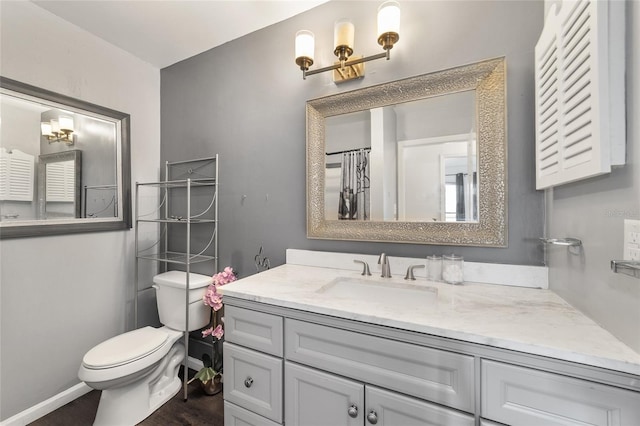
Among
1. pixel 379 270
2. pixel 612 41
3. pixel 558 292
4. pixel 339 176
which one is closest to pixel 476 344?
pixel 558 292

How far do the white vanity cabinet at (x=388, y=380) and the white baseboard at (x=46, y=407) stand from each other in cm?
131

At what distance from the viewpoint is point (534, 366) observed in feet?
2.30

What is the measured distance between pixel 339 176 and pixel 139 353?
4.95 ft

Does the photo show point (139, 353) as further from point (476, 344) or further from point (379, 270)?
point (476, 344)

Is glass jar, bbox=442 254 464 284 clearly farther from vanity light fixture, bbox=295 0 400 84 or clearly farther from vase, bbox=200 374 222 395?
vase, bbox=200 374 222 395

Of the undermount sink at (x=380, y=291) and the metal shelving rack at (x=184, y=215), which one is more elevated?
the metal shelving rack at (x=184, y=215)

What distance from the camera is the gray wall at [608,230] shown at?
66 cm

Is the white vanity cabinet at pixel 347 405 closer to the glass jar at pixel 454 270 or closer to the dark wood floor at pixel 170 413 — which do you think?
the glass jar at pixel 454 270

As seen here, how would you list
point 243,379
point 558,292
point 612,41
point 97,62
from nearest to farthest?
point 612,41
point 558,292
point 243,379
point 97,62

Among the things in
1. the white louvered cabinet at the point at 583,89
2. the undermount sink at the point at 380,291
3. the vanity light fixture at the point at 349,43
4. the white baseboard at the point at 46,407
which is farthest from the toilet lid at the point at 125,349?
the white louvered cabinet at the point at 583,89

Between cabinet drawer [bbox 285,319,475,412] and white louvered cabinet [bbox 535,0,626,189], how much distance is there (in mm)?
658

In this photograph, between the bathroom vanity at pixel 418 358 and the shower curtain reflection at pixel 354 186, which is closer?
the bathroom vanity at pixel 418 358

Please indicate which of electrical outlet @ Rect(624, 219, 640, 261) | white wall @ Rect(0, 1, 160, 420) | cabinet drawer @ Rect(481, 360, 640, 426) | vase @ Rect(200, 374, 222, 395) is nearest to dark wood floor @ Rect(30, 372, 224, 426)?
vase @ Rect(200, 374, 222, 395)

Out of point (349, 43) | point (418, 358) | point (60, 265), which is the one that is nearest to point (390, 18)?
point (349, 43)
